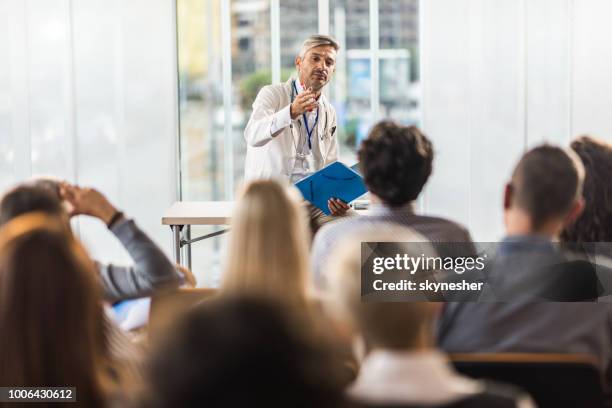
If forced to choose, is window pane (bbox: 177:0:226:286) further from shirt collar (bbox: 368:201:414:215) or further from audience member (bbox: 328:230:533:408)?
audience member (bbox: 328:230:533:408)

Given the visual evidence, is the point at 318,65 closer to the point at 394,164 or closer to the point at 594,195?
the point at 394,164

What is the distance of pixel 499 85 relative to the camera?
6.63 meters

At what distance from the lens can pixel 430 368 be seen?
4.56 feet

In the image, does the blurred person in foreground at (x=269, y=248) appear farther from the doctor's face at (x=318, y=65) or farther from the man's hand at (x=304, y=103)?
the doctor's face at (x=318, y=65)

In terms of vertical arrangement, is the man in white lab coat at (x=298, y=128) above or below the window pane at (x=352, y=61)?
below

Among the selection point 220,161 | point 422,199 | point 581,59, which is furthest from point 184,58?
point 581,59

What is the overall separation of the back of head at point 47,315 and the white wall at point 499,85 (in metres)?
5.30

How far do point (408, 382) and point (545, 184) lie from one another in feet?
3.81

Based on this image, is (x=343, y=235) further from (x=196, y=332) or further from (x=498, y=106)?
(x=498, y=106)

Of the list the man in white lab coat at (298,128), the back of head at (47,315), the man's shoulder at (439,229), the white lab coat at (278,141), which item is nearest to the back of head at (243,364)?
the back of head at (47,315)

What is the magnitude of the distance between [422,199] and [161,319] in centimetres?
454

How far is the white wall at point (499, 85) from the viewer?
21.5ft

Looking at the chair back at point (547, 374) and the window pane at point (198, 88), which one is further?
the window pane at point (198, 88)

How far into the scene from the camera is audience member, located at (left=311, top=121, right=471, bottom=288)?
299cm
